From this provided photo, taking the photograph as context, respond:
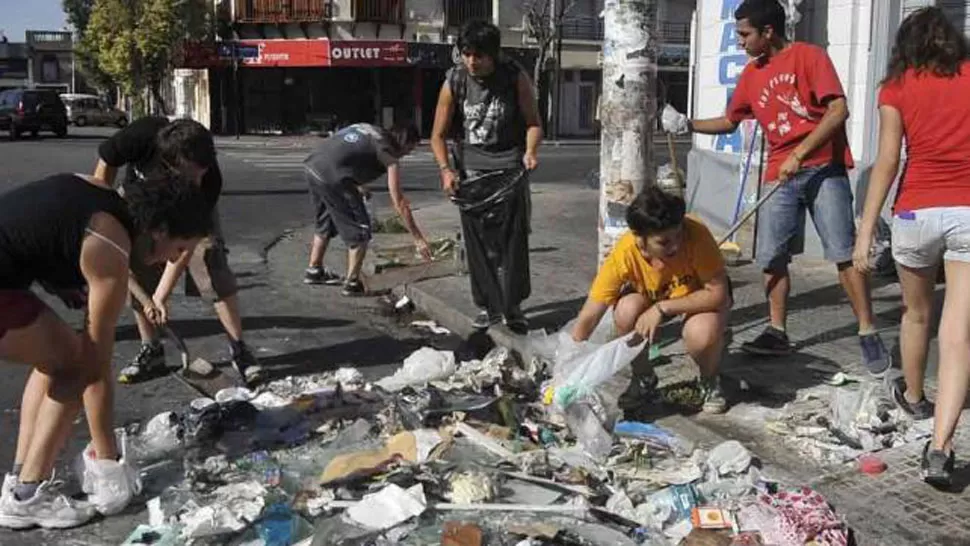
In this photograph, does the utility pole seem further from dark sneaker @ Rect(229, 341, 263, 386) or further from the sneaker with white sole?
the sneaker with white sole

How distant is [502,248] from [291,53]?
33.7m

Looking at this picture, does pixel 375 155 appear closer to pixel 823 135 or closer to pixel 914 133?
pixel 823 135

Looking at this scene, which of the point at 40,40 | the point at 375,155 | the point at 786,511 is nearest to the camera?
the point at 786,511

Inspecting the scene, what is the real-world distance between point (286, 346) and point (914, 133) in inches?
147

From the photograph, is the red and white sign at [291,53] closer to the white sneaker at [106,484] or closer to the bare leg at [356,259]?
the bare leg at [356,259]

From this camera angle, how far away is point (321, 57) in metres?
37.9

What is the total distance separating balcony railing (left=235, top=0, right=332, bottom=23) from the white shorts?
36.2m

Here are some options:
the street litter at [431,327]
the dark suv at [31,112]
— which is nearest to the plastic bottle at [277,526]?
the street litter at [431,327]

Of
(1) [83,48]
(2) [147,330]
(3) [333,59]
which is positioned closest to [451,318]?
(2) [147,330]

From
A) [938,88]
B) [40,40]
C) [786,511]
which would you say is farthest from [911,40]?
[40,40]

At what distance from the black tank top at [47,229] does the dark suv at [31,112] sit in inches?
1241

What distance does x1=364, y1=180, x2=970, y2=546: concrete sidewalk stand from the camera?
3.66 meters

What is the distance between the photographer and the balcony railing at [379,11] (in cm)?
3822

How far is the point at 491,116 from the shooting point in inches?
236
